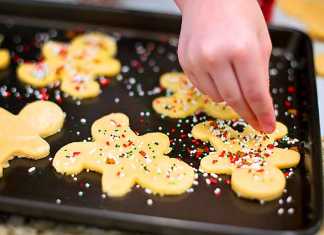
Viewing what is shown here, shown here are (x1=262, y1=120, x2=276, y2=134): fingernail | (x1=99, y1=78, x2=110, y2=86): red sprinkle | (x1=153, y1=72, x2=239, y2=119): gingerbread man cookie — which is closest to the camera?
(x1=262, y1=120, x2=276, y2=134): fingernail

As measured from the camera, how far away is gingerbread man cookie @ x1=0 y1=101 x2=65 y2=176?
106 cm

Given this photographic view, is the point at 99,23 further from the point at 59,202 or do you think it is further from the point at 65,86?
the point at 59,202

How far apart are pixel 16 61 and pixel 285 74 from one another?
2.09 ft

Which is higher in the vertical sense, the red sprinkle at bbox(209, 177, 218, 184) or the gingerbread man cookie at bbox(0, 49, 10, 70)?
the red sprinkle at bbox(209, 177, 218, 184)

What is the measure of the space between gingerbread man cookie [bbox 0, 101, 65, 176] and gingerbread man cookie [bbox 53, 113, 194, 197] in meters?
0.05

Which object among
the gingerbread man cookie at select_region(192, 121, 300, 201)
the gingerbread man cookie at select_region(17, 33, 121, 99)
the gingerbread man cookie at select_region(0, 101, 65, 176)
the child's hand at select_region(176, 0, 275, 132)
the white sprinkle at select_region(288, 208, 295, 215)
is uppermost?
the child's hand at select_region(176, 0, 275, 132)

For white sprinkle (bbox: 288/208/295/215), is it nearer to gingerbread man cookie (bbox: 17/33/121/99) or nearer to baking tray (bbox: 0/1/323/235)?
baking tray (bbox: 0/1/323/235)

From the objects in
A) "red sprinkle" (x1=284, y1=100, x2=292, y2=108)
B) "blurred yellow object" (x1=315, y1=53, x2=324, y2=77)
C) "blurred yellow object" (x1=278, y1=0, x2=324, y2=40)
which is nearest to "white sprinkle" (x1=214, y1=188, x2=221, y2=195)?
"red sprinkle" (x1=284, y1=100, x2=292, y2=108)

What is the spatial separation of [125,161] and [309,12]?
831mm

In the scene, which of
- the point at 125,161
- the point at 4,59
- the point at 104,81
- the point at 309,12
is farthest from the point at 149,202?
the point at 309,12

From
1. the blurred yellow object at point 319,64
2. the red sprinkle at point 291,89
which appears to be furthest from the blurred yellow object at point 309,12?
the red sprinkle at point 291,89

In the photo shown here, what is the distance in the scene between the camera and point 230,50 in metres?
0.92

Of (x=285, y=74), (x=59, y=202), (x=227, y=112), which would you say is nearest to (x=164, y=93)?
(x=227, y=112)

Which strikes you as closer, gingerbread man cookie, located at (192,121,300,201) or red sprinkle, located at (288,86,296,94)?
gingerbread man cookie, located at (192,121,300,201)
